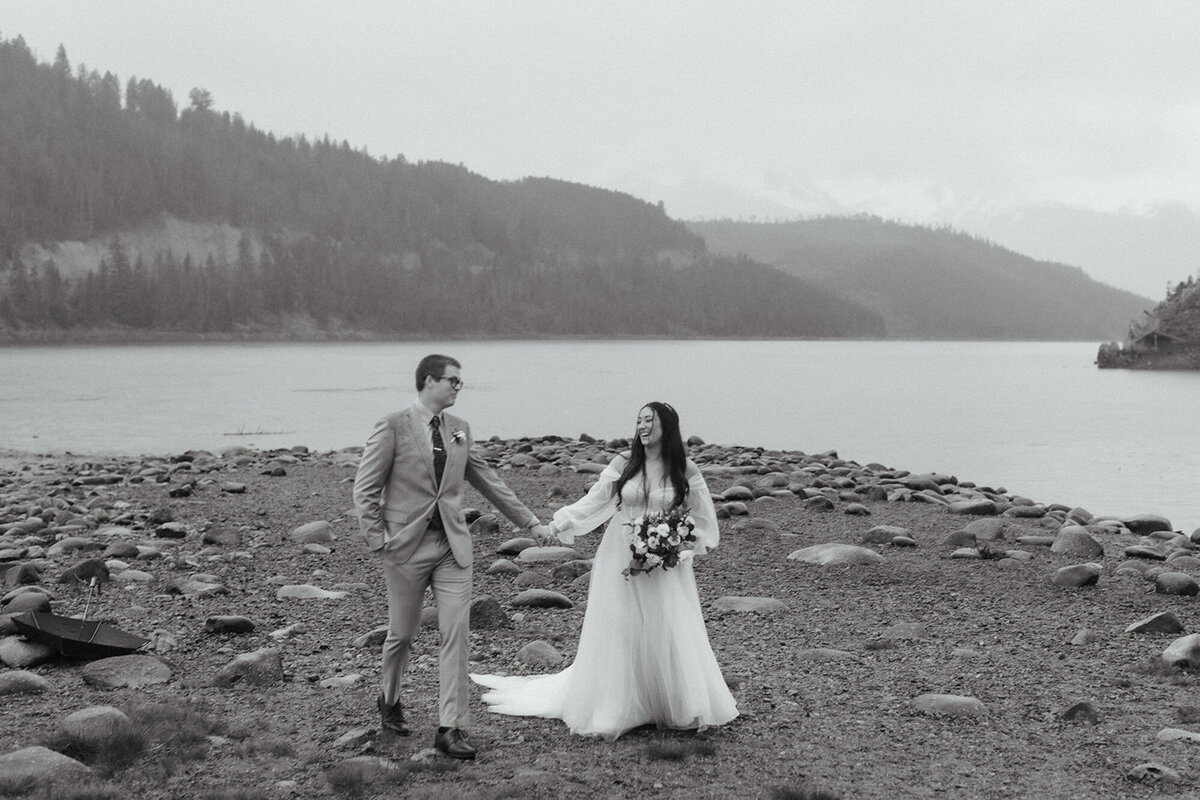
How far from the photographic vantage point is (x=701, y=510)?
7957mm

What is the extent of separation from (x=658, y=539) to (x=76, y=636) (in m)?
4.88

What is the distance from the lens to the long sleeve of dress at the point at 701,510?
25.8 ft

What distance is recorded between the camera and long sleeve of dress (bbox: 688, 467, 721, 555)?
7871mm

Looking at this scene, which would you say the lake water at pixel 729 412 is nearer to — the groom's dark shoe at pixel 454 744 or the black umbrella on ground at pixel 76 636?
the groom's dark shoe at pixel 454 744

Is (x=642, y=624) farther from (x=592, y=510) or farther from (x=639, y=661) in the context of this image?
(x=592, y=510)

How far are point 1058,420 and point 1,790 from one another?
189ft

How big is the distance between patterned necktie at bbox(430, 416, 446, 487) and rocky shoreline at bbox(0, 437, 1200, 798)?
1.74 metres

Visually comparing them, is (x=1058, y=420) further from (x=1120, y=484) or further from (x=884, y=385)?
(x=884, y=385)

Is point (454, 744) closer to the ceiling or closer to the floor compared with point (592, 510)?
closer to the floor

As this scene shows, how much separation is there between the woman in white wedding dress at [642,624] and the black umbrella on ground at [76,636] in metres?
3.40

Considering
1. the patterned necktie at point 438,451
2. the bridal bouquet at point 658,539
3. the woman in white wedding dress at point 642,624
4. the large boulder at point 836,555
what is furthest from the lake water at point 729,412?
the patterned necktie at point 438,451

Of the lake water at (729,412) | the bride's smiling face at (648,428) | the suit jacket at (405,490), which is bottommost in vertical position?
the lake water at (729,412)

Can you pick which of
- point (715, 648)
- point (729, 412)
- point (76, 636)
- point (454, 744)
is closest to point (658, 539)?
point (454, 744)

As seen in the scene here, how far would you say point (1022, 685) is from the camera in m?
8.68
